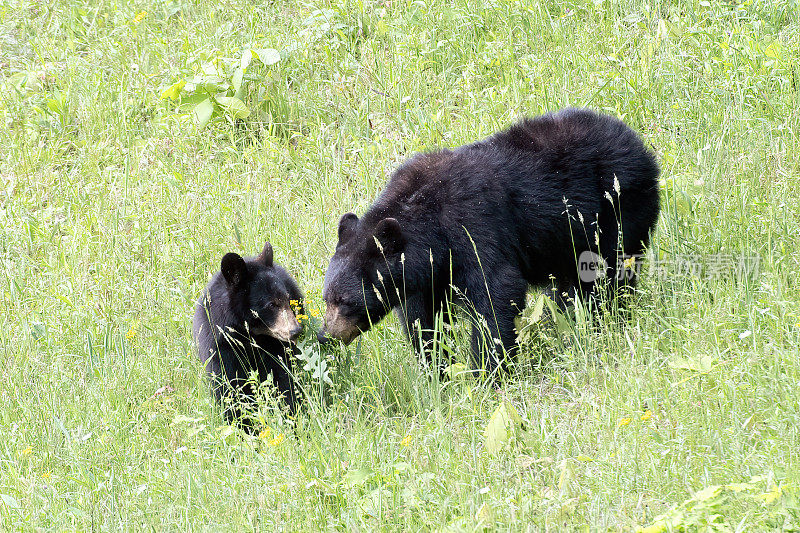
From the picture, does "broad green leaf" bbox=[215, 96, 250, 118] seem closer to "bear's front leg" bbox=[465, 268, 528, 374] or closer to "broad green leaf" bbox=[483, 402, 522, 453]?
"bear's front leg" bbox=[465, 268, 528, 374]

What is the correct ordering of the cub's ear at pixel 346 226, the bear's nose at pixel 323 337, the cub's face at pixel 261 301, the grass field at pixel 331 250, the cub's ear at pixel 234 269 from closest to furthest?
the grass field at pixel 331 250 < the cub's ear at pixel 234 269 < the cub's face at pixel 261 301 < the bear's nose at pixel 323 337 < the cub's ear at pixel 346 226

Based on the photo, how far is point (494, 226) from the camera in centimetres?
518

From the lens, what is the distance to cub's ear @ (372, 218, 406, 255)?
5.01 meters

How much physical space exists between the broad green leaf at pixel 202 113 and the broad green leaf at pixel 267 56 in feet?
1.94

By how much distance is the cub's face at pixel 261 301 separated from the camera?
5070 millimetres

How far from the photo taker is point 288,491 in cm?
397

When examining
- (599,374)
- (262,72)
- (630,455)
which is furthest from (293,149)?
(630,455)

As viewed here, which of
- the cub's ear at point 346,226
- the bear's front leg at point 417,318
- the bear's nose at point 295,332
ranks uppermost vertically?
the cub's ear at point 346,226

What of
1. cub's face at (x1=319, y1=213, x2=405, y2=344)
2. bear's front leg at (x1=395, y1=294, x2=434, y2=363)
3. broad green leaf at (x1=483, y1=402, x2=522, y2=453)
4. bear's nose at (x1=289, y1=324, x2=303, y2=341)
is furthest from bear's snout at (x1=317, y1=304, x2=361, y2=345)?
broad green leaf at (x1=483, y1=402, x2=522, y2=453)

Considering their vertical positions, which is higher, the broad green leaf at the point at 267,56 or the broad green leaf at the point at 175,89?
the broad green leaf at the point at 267,56

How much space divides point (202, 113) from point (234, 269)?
3387mm

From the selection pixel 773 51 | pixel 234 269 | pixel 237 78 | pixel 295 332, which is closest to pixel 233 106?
pixel 237 78

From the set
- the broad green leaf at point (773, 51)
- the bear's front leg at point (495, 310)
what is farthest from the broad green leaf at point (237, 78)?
the broad green leaf at point (773, 51)

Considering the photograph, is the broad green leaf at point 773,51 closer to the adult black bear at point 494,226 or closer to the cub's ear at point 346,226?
the adult black bear at point 494,226
